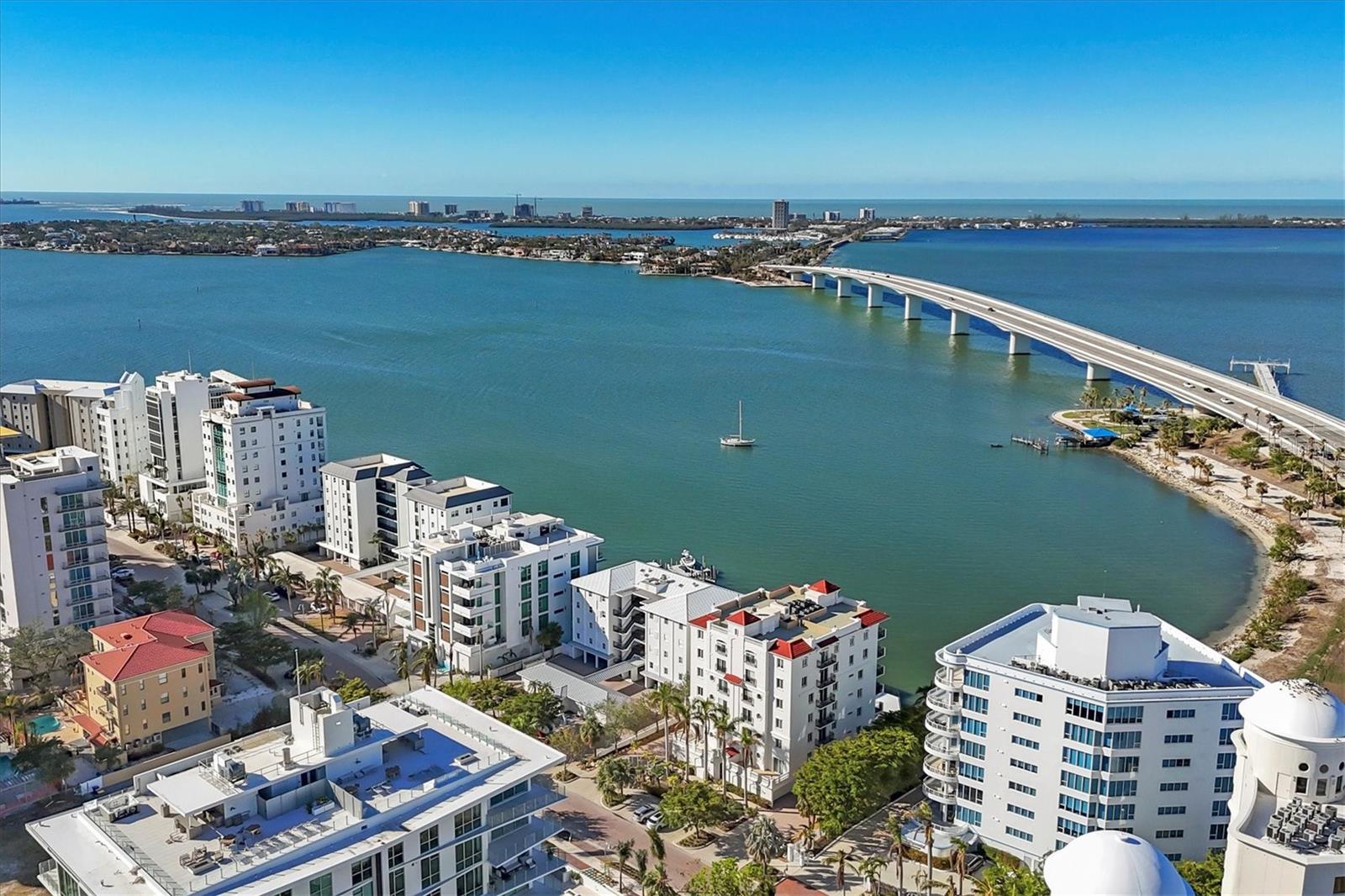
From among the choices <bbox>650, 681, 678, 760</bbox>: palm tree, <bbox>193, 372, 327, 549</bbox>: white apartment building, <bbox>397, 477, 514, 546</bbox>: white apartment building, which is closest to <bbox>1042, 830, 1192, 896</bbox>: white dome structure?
<bbox>650, 681, 678, 760</bbox>: palm tree

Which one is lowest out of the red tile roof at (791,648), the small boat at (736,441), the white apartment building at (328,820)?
the small boat at (736,441)

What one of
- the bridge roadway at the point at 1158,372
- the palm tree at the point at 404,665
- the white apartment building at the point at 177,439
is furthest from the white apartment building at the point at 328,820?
the bridge roadway at the point at 1158,372

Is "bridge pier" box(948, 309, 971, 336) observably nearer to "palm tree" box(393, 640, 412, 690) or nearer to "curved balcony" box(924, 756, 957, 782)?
"palm tree" box(393, 640, 412, 690)

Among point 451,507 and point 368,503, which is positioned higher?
point 451,507

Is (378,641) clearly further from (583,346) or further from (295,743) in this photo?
(583,346)

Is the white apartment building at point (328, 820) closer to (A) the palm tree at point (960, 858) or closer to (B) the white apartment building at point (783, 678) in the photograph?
(A) the palm tree at point (960, 858)

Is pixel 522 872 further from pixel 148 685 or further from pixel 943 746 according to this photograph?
pixel 148 685

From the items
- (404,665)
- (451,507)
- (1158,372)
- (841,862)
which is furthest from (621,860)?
(1158,372)
